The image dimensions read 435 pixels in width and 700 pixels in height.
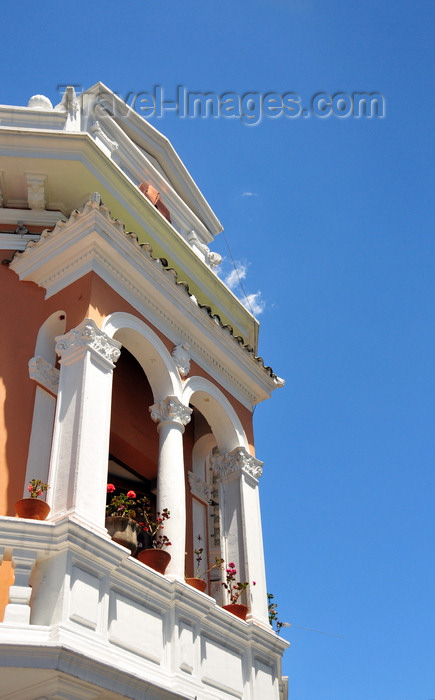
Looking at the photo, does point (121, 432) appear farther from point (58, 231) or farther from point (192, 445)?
point (58, 231)

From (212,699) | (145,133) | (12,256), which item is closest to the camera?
(212,699)

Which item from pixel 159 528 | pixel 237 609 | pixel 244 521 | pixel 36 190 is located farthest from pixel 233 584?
pixel 36 190

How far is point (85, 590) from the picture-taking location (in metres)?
6.77

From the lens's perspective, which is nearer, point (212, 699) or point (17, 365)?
point (212, 699)

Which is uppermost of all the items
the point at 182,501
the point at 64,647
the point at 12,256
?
the point at 12,256

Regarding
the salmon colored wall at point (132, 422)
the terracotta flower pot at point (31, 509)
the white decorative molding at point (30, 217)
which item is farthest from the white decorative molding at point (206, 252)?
the terracotta flower pot at point (31, 509)

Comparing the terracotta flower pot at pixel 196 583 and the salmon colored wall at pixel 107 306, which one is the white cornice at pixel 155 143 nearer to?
the salmon colored wall at pixel 107 306

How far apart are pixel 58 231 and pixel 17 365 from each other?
1637 mm

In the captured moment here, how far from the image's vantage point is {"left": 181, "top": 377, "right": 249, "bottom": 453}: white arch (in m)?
10.5

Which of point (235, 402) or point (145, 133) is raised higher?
→ point (145, 133)

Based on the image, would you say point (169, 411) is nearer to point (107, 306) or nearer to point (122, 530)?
point (107, 306)

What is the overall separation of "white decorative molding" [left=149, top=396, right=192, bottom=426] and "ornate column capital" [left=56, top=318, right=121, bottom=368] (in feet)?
3.60

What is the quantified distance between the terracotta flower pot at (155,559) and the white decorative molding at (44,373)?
2164 millimetres

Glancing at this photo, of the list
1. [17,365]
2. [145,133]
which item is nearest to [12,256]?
[17,365]
